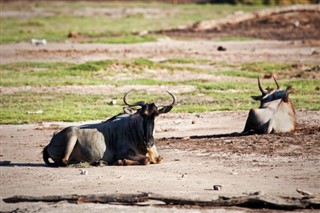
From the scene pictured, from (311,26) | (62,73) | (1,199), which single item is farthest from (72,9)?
(1,199)

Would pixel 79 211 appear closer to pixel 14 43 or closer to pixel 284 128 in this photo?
pixel 284 128

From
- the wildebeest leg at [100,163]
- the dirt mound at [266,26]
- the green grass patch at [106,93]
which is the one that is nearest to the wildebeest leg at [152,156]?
the wildebeest leg at [100,163]

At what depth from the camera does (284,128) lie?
51.6ft

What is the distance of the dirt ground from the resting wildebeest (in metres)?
0.25

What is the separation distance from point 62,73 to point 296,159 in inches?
445

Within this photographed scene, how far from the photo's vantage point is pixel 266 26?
36750mm

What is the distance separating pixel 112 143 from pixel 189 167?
1208 mm

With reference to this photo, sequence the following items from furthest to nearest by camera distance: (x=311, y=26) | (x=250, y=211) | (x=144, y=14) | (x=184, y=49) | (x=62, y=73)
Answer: (x=144, y=14)
(x=311, y=26)
(x=184, y=49)
(x=62, y=73)
(x=250, y=211)

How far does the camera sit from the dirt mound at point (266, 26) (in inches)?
1369

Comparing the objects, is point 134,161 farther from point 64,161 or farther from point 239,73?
point 239,73

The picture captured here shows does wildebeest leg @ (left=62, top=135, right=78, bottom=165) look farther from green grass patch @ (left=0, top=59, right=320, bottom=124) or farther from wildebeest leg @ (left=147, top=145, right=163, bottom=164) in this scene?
green grass patch @ (left=0, top=59, right=320, bottom=124)

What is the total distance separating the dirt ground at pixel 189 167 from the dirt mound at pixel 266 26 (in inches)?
660

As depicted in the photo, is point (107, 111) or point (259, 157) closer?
point (259, 157)

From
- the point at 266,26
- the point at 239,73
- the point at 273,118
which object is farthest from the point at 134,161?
the point at 266,26
